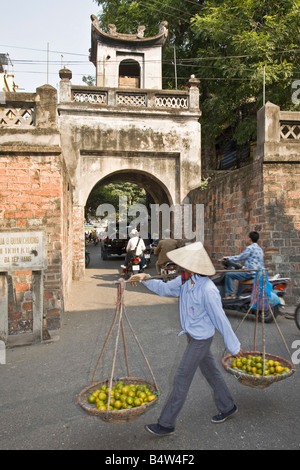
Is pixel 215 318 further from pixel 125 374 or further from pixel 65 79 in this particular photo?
pixel 65 79

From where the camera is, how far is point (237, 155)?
21328mm

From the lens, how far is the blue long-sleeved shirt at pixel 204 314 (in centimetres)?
326

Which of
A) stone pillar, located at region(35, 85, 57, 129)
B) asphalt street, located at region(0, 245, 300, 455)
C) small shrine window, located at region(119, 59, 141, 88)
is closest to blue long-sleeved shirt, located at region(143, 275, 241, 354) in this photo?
asphalt street, located at region(0, 245, 300, 455)

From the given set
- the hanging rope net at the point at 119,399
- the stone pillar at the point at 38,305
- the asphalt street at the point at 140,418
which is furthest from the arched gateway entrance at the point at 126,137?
the hanging rope net at the point at 119,399

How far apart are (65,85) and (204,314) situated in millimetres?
11923

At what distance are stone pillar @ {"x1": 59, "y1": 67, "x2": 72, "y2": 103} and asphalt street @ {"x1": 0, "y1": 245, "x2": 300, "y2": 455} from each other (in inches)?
351

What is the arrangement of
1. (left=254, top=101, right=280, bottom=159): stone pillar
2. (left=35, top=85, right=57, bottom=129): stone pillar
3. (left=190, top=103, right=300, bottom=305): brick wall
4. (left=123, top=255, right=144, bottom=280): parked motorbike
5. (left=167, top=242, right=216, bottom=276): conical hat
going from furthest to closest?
(left=123, top=255, right=144, bottom=280): parked motorbike, (left=254, top=101, right=280, bottom=159): stone pillar, (left=190, top=103, right=300, bottom=305): brick wall, (left=35, top=85, right=57, bottom=129): stone pillar, (left=167, top=242, right=216, bottom=276): conical hat

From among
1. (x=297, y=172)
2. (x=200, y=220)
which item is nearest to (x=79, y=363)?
(x=297, y=172)

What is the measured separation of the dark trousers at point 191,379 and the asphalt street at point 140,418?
191 millimetres

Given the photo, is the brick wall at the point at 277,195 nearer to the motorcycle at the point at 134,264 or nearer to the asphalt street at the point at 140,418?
the asphalt street at the point at 140,418

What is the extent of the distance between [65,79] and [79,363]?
35.7 feet

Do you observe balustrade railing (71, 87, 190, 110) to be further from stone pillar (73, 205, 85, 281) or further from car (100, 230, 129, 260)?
car (100, 230, 129, 260)

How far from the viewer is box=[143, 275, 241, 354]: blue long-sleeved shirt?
326cm

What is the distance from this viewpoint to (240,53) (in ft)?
45.8
